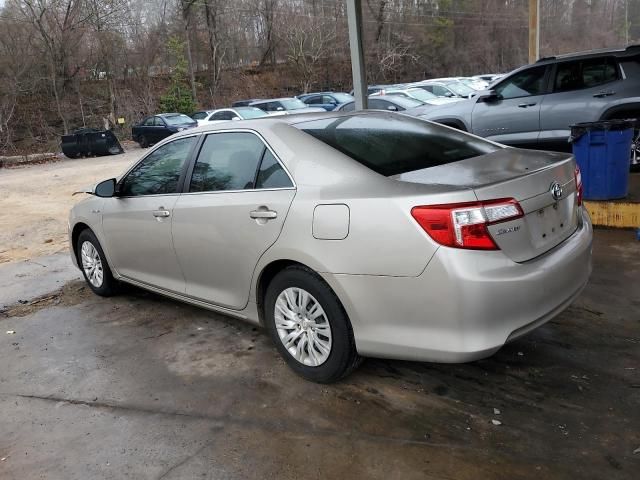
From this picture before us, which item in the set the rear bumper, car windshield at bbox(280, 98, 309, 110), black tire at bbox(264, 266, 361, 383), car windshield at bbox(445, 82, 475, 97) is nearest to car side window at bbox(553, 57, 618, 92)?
the rear bumper

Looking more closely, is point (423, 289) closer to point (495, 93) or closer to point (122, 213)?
point (122, 213)

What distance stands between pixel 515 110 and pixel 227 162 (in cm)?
605

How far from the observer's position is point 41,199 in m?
13.3

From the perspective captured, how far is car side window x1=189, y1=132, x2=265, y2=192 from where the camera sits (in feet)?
12.1

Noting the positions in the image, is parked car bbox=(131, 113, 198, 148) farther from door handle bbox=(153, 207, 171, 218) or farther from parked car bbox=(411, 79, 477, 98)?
door handle bbox=(153, 207, 171, 218)

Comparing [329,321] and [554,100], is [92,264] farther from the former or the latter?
[554,100]

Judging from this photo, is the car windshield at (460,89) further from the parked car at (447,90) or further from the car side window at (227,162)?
the car side window at (227,162)

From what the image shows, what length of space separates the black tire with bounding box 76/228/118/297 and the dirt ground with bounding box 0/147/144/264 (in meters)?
2.52

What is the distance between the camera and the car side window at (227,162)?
3697 millimetres

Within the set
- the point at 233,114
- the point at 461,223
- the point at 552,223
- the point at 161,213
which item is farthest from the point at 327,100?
the point at 461,223

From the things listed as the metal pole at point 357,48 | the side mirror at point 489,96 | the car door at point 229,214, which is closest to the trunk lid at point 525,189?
the car door at point 229,214

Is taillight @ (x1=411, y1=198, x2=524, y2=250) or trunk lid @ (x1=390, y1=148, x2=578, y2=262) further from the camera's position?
trunk lid @ (x1=390, y1=148, x2=578, y2=262)

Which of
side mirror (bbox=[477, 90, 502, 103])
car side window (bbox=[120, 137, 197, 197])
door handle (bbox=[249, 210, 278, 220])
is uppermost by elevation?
side mirror (bbox=[477, 90, 502, 103])

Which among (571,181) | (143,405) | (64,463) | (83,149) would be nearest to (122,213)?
(143,405)
